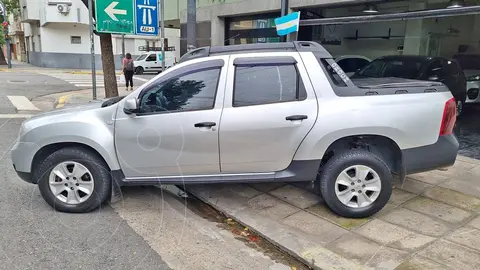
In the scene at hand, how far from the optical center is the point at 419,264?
10.2ft

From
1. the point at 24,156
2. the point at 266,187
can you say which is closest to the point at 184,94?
the point at 266,187

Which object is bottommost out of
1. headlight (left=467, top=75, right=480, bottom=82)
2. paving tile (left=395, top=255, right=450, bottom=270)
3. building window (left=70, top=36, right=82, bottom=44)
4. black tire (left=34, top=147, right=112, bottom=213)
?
paving tile (left=395, top=255, right=450, bottom=270)

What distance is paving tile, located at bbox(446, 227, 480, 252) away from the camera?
134 inches

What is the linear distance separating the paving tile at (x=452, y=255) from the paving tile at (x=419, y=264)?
65 mm

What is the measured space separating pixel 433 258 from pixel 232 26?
10004 millimetres

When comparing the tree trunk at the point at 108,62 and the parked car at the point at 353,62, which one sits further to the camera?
the tree trunk at the point at 108,62

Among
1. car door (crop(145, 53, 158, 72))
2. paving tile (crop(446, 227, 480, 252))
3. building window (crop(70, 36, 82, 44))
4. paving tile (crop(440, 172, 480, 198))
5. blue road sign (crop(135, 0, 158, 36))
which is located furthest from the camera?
building window (crop(70, 36, 82, 44))

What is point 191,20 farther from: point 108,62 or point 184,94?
point 108,62

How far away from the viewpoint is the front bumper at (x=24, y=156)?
3.91m

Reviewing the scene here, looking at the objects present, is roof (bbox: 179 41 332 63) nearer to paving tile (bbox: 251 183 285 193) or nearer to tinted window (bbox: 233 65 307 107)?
tinted window (bbox: 233 65 307 107)

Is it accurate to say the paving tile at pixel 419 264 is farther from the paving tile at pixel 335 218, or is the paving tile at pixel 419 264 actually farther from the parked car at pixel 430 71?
the parked car at pixel 430 71

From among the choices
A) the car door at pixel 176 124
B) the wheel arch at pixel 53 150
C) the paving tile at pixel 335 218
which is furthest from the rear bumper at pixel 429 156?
the wheel arch at pixel 53 150

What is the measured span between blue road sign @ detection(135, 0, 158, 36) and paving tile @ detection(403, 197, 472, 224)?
589cm

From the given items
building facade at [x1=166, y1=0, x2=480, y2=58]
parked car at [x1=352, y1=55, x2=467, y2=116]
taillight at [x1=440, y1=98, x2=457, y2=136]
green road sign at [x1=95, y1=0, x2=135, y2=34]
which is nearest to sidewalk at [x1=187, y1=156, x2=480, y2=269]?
taillight at [x1=440, y1=98, x2=457, y2=136]
